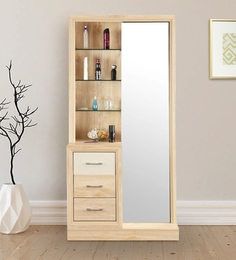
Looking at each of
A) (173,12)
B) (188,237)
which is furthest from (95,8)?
(188,237)

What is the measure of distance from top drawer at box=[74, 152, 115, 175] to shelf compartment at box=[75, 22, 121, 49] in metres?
0.98

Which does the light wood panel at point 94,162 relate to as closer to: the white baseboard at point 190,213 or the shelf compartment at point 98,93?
the shelf compartment at point 98,93

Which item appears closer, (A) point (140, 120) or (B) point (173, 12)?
(A) point (140, 120)

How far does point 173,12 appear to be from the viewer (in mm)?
3996

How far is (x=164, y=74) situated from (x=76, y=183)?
1164 mm

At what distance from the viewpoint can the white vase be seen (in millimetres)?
3666

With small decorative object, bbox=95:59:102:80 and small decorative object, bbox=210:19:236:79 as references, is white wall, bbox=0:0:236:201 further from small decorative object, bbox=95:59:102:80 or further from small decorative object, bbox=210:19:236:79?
small decorative object, bbox=95:59:102:80

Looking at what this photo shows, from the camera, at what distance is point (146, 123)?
3727mm

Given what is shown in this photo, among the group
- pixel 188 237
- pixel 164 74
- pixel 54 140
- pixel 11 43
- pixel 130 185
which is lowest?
pixel 188 237

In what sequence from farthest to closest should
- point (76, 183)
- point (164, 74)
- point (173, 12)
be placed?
point (173, 12) → point (164, 74) → point (76, 183)

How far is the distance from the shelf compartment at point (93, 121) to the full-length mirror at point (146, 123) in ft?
0.39

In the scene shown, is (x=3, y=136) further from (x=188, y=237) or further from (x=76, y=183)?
(x=188, y=237)

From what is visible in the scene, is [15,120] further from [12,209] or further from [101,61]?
[101,61]

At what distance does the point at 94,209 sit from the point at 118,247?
35 centimetres
